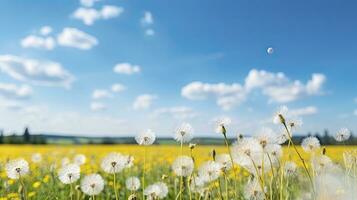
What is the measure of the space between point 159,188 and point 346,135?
1.09 meters

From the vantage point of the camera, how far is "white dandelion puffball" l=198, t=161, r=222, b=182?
2.94 m

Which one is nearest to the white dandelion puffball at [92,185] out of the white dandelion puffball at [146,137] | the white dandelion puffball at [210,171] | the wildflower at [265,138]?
the white dandelion puffball at [146,137]

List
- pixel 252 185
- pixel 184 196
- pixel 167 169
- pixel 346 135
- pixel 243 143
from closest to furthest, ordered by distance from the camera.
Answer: pixel 243 143
pixel 252 185
pixel 346 135
pixel 184 196
pixel 167 169

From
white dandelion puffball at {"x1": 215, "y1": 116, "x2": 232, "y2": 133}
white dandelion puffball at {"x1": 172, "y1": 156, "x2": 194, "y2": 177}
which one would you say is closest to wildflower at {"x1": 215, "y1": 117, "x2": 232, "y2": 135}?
white dandelion puffball at {"x1": 215, "y1": 116, "x2": 232, "y2": 133}

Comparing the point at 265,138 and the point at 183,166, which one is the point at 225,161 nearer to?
the point at 183,166

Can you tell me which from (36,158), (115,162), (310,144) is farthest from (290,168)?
(36,158)

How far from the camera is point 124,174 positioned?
711 centimetres

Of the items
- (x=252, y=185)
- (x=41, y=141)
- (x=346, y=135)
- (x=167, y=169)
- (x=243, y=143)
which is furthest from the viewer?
(x=41, y=141)

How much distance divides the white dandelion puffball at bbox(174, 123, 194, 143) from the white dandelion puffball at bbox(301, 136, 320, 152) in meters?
0.62

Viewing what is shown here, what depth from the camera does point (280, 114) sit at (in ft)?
8.27

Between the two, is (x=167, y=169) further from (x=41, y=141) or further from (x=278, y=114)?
(x=41, y=141)

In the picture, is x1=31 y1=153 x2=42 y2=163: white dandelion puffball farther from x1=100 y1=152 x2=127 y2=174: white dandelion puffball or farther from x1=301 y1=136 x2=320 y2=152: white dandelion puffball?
x1=301 y1=136 x2=320 y2=152: white dandelion puffball

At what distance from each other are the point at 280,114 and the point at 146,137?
0.86 metres

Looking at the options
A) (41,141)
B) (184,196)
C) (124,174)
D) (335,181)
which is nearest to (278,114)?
(335,181)
